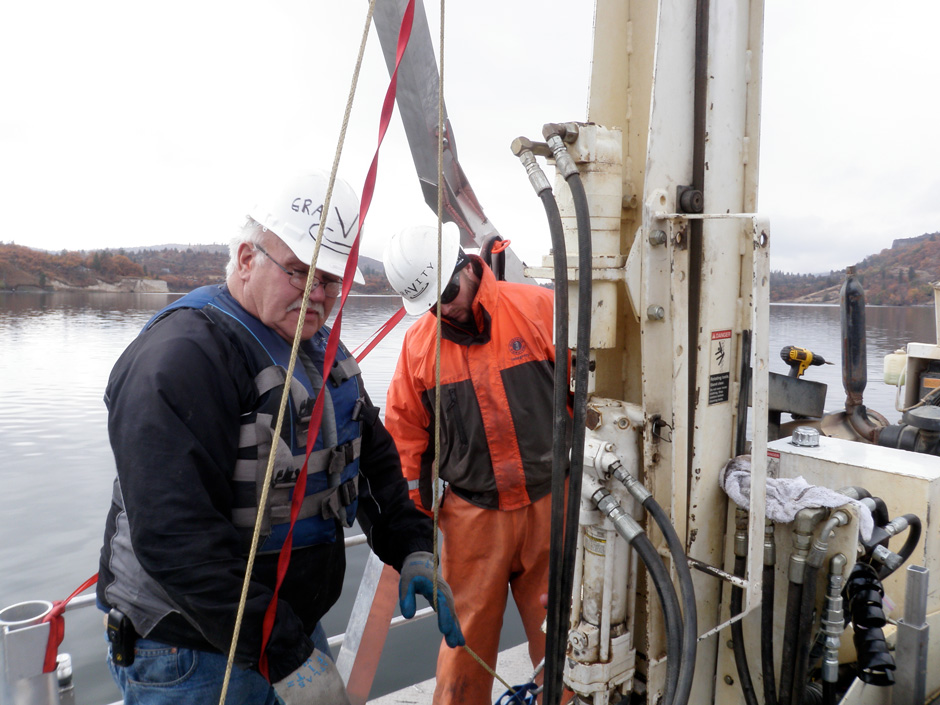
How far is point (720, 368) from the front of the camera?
1432 mm

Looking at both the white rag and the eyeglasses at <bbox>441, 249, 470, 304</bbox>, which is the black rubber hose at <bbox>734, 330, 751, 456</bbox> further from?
the eyeglasses at <bbox>441, 249, 470, 304</bbox>

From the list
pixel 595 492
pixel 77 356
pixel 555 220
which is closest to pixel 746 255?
pixel 555 220

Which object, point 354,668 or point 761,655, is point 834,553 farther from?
point 354,668

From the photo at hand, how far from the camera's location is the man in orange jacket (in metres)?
2.33

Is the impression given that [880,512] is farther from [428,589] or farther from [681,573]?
[428,589]

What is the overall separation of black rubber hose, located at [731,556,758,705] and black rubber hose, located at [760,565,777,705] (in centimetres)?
4

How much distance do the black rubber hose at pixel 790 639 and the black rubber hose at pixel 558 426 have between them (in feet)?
1.83

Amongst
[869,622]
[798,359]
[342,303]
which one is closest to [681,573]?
[869,622]

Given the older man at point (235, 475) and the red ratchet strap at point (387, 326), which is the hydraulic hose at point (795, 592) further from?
the red ratchet strap at point (387, 326)

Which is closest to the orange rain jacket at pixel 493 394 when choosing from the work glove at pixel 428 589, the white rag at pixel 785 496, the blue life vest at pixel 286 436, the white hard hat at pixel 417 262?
the white hard hat at pixel 417 262

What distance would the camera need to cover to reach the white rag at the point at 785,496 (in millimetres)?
1381

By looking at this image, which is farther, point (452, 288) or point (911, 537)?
point (452, 288)

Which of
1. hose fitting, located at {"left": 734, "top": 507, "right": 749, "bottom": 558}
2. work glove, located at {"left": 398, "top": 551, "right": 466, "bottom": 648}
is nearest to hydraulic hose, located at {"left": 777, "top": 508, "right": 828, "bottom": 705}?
hose fitting, located at {"left": 734, "top": 507, "right": 749, "bottom": 558}

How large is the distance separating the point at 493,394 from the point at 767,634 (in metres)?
1.19
